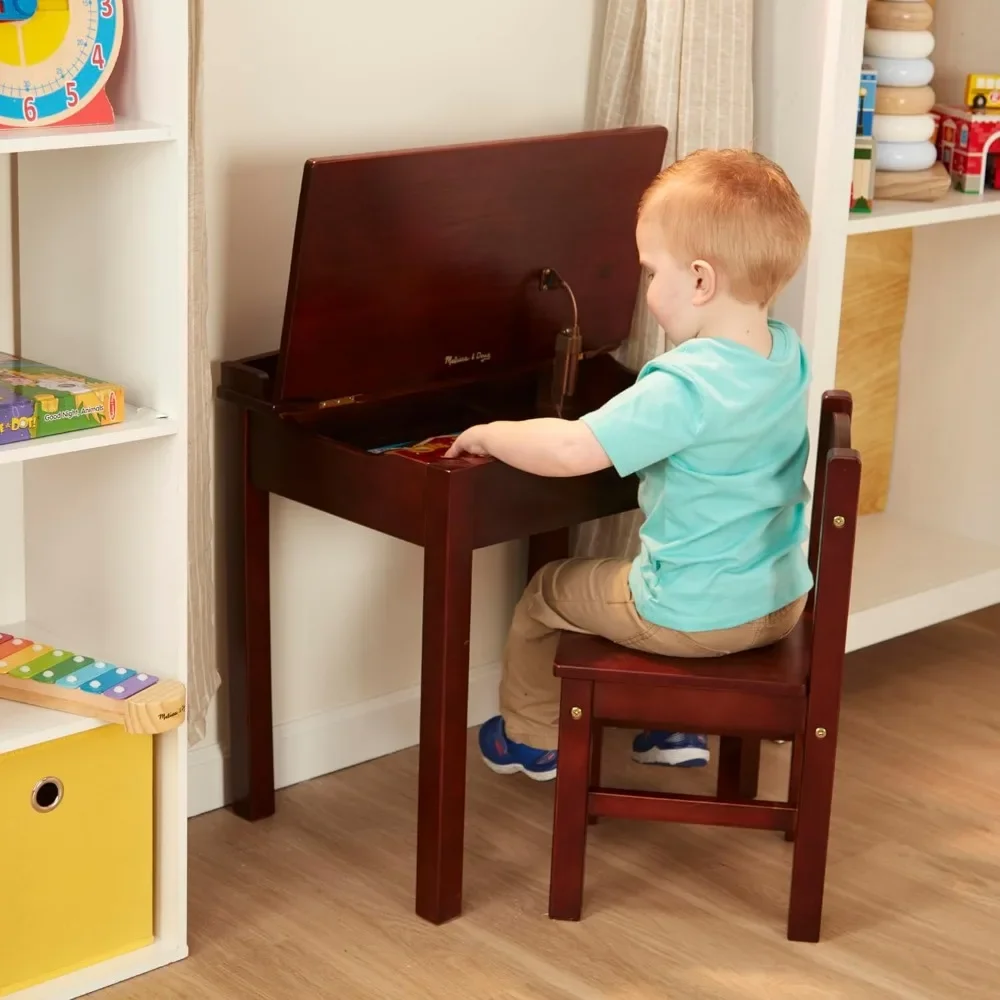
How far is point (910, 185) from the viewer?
274cm

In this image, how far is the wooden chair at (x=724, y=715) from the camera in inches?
79.9

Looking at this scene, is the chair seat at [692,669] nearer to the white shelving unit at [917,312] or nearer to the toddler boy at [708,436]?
the toddler boy at [708,436]

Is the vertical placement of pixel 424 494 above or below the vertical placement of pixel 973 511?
above

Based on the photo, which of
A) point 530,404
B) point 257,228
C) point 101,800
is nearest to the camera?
point 101,800

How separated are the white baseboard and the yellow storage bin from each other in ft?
1.31

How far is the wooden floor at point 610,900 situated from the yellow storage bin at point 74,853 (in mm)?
84

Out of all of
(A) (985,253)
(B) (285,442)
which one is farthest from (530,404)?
(A) (985,253)

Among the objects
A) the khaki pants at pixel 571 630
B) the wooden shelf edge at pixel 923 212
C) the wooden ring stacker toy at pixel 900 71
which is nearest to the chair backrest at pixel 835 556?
the khaki pants at pixel 571 630

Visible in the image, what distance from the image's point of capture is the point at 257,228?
2.25 meters

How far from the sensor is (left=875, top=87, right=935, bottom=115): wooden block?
2721 mm

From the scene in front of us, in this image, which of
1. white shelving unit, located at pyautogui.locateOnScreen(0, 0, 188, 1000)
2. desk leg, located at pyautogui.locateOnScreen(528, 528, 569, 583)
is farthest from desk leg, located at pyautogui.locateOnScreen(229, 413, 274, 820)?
desk leg, located at pyautogui.locateOnScreen(528, 528, 569, 583)

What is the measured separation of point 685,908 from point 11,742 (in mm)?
903

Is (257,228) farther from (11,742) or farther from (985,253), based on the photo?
(985,253)

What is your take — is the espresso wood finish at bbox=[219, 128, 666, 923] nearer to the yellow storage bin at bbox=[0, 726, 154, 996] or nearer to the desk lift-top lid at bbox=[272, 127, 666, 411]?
the desk lift-top lid at bbox=[272, 127, 666, 411]
